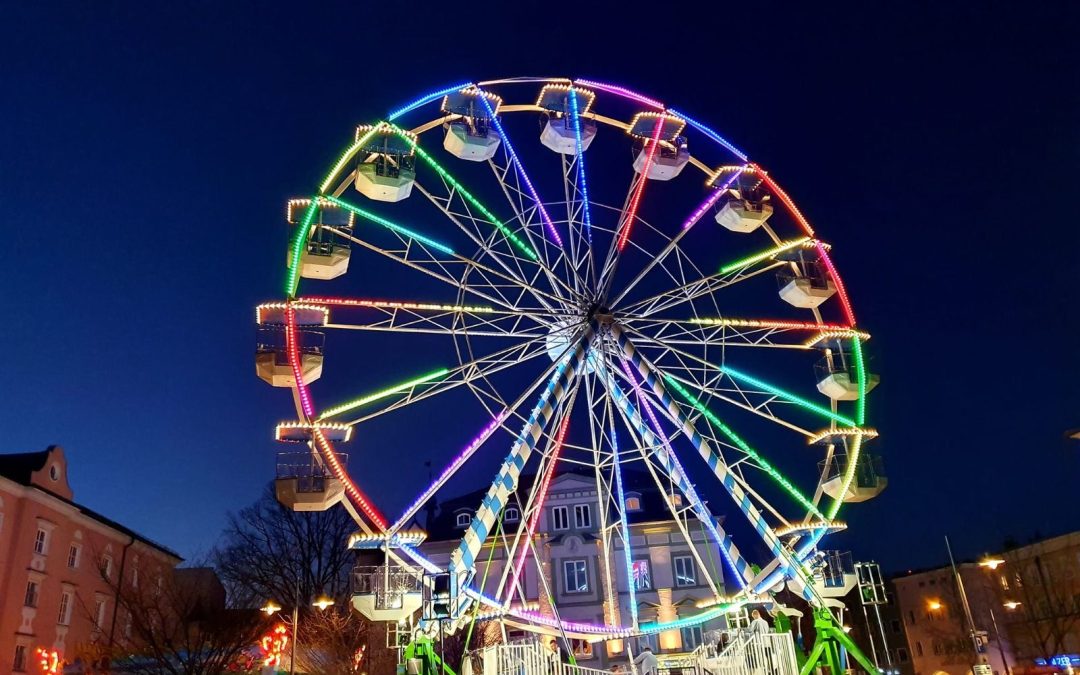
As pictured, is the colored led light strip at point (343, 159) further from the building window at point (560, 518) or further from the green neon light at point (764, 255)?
the building window at point (560, 518)

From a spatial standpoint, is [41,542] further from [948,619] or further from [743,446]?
[948,619]

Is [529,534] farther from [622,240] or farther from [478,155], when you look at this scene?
[478,155]

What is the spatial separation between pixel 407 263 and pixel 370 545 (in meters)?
6.80

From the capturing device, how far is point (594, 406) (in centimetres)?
2381

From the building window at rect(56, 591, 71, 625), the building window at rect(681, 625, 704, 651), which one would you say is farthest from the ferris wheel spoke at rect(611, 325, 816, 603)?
the building window at rect(56, 591, 71, 625)

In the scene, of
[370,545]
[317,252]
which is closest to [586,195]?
[317,252]

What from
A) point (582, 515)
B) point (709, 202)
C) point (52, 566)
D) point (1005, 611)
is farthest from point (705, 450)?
point (1005, 611)

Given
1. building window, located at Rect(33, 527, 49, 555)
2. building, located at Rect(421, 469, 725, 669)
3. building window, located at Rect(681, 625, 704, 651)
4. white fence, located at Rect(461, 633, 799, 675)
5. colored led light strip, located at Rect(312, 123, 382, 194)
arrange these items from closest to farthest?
white fence, located at Rect(461, 633, 799, 675)
colored led light strip, located at Rect(312, 123, 382, 194)
building window, located at Rect(33, 527, 49, 555)
building window, located at Rect(681, 625, 704, 651)
building, located at Rect(421, 469, 725, 669)

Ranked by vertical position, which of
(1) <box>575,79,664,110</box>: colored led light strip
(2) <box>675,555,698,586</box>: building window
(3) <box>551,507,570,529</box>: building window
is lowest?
(2) <box>675,555,698,586</box>: building window

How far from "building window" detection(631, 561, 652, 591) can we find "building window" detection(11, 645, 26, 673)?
97.1ft

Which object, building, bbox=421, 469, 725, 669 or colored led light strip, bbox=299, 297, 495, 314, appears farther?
building, bbox=421, 469, 725, 669

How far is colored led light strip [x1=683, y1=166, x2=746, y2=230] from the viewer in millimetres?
23628

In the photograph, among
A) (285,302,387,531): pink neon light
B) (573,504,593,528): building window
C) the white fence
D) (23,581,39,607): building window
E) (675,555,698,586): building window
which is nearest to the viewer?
the white fence

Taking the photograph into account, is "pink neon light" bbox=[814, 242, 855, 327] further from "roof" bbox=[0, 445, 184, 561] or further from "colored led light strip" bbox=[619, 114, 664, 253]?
"roof" bbox=[0, 445, 184, 561]
